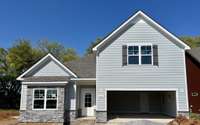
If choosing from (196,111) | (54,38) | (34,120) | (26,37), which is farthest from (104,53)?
(54,38)

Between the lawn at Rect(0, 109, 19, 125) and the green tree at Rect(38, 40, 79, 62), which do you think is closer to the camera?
the lawn at Rect(0, 109, 19, 125)

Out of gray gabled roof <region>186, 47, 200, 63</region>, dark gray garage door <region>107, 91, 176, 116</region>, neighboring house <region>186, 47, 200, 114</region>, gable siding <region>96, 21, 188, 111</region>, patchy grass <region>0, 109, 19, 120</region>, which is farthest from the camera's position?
dark gray garage door <region>107, 91, 176, 116</region>

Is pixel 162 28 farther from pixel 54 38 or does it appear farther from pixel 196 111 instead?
pixel 54 38

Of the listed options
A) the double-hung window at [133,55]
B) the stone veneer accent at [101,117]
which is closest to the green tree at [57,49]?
the double-hung window at [133,55]

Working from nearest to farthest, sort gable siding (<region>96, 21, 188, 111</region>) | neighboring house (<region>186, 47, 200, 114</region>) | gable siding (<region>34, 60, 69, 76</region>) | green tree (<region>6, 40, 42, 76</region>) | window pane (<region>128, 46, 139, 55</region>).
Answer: gable siding (<region>96, 21, 188, 111</region>), window pane (<region>128, 46, 139, 55</region>), neighboring house (<region>186, 47, 200, 114</region>), gable siding (<region>34, 60, 69, 76</region>), green tree (<region>6, 40, 42, 76</region>)

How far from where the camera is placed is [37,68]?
674 inches

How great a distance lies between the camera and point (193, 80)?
55.2 feet

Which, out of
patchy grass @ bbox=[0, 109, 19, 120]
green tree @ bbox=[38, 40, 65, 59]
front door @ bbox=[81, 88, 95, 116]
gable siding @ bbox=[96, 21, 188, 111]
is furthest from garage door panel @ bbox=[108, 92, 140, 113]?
green tree @ bbox=[38, 40, 65, 59]

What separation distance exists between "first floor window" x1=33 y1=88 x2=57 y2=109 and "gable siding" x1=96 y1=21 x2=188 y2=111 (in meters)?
3.47


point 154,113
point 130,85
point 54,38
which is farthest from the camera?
point 54,38

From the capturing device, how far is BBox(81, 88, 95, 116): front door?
17.7m

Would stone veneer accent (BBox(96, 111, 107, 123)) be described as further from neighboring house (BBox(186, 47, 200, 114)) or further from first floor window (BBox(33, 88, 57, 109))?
neighboring house (BBox(186, 47, 200, 114))

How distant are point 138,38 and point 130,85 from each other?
11.8 ft

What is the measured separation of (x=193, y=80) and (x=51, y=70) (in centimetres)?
1162
